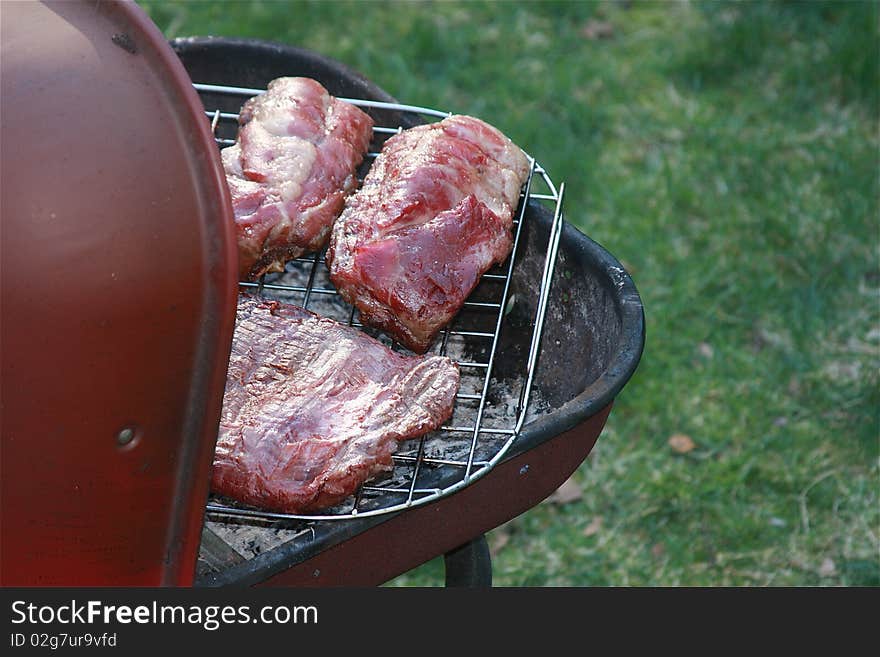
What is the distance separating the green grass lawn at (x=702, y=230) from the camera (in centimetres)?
366

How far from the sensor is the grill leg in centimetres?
258

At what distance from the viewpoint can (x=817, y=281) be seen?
437cm

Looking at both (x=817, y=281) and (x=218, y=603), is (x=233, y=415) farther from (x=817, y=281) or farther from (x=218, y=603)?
(x=817, y=281)

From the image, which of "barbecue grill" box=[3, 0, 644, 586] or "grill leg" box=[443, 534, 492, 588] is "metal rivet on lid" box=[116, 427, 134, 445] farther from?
"grill leg" box=[443, 534, 492, 588]

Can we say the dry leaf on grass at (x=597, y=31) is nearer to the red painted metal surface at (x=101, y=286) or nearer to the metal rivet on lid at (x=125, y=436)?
the red painted metal surface at (x=101, y=286)

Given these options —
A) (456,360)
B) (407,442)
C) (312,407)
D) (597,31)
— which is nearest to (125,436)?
(312,407)

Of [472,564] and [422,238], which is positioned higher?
[422,238]

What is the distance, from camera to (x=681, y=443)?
12.8ft

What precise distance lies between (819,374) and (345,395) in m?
2.40

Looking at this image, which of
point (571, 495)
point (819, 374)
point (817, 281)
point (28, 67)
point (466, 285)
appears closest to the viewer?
point (28, 67)

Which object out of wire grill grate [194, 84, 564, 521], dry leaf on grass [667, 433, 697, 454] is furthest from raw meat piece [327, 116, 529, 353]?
dry leaf on grass [667, 433, 697, 454]

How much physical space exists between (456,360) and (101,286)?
4.61 feet

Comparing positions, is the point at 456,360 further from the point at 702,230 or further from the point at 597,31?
the point at 597,31

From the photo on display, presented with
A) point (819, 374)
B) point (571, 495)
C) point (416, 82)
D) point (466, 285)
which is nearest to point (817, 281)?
point (819, 374)
